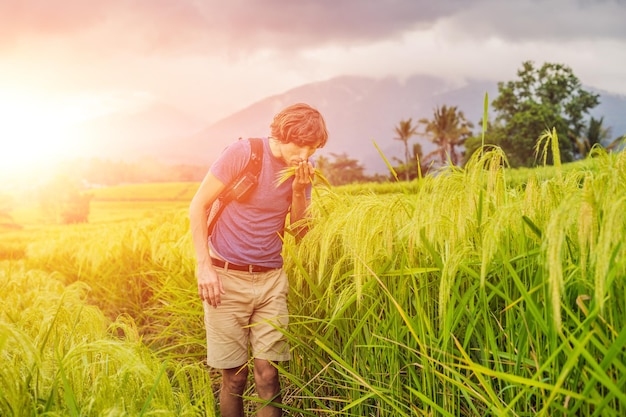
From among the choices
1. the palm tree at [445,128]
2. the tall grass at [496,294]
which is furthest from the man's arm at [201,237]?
the palm tree at [445,128]

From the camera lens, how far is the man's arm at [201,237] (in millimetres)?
2564

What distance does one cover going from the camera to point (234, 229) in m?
2.68

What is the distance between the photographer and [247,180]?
259 cm

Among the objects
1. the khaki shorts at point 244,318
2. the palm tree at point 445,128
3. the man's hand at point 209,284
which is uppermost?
the palm tree at point 445,128

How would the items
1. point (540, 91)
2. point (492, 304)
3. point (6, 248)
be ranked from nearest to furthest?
1. point (492, 304)
2. point (6, 248)
3. point (540, 91)

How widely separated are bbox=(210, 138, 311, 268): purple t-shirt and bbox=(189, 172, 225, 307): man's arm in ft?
0.26

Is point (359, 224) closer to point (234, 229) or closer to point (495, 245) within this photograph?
point (495, 245)

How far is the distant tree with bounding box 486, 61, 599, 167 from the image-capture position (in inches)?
1649

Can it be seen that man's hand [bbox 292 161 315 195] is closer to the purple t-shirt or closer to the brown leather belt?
the purple t-shirt

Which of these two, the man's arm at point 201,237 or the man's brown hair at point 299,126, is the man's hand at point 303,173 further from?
the man's arm at point 201,237

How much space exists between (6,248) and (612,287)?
7.44 meters

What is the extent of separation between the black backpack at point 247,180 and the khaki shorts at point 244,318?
377mm

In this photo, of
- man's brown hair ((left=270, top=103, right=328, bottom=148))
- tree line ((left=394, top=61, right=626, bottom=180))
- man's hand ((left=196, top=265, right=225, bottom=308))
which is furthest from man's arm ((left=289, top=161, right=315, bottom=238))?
tree line ((left=394, top=61, right=626, bottom=180))

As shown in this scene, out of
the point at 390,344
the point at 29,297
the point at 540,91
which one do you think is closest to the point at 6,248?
the point at 29,297
